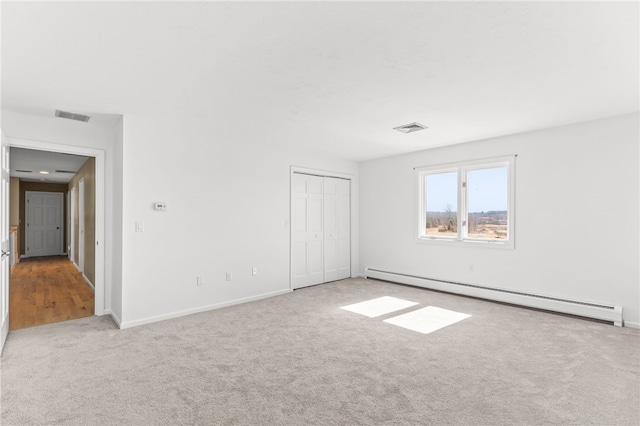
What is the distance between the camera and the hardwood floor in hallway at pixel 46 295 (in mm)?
4074

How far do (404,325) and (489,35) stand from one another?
2.93 m

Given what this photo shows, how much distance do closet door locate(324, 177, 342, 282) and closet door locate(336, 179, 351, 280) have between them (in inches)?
2.5

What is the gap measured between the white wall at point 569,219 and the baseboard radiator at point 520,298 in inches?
4.0

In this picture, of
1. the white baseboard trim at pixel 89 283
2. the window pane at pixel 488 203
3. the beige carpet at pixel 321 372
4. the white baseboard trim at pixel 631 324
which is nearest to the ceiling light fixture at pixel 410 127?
the window pane at pixel 488 203

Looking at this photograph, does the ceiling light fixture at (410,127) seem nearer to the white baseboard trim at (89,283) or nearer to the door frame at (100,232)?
the door frame at (100,232)

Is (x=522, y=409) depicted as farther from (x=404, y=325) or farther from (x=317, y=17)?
(x=317, y=17)

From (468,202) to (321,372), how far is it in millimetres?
3801

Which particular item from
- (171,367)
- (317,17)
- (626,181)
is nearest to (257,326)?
(171,367)

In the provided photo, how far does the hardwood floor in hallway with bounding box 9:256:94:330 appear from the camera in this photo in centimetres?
407

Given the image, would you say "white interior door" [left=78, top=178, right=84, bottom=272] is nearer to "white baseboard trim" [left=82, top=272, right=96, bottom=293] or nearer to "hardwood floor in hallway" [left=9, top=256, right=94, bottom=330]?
"hardwood floor in hallway" [left=9, top=256, right=94, bottom=330]

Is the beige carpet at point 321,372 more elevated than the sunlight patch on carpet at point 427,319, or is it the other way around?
the beige carpet at point 321,372

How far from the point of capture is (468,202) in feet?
17.5

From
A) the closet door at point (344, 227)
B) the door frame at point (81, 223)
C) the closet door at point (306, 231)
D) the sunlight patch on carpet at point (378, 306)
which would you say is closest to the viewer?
the sunlight patch on carpet at point (378, 306)

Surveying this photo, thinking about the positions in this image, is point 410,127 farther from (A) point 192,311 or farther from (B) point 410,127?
(A) point 192,311
